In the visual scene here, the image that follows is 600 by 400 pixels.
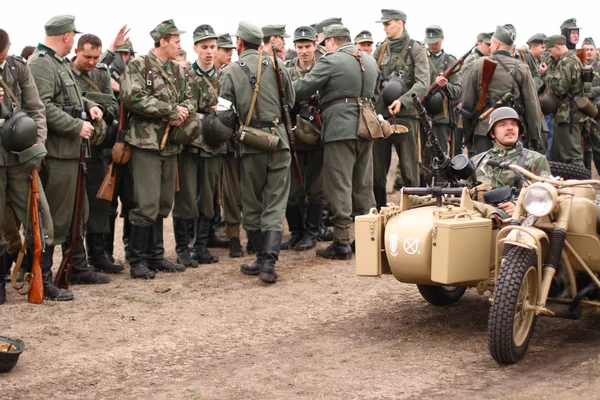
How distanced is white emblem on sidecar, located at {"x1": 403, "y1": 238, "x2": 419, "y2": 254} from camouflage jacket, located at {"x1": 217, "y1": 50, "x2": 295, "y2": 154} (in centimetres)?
273

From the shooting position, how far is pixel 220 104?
26.9ft

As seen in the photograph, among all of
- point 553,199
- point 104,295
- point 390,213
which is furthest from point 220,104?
point 553,199

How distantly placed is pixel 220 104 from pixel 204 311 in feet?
6.53

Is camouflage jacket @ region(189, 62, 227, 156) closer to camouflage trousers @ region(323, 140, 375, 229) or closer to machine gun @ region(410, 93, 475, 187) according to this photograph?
camouflage trousers @ region(323, 140, 375, 229)

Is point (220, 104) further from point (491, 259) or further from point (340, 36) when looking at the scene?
point (491, 259)

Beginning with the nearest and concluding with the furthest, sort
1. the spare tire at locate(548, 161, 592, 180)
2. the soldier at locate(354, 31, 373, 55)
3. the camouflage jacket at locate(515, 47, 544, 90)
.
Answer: the spare tire at locate(548, 161, 592, 180) < the soldier at locate(354, 31, 373, 55) < the camouflage jacket at locate(515, 47, 544, 90)

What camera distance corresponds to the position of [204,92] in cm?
898

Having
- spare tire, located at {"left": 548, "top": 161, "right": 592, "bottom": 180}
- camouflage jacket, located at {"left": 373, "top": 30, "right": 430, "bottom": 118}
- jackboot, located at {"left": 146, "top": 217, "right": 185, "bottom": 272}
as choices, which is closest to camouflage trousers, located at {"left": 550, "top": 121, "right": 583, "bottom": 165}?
camouflage jacket, located at {"left": 373, "top": 30, "right": 430, "bottom": 118}

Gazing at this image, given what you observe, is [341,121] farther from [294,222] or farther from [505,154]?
[505,154]

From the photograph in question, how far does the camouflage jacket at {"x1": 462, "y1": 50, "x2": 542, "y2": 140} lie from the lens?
975 cm

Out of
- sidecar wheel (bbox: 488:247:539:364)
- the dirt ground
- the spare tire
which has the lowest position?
the dirt ground

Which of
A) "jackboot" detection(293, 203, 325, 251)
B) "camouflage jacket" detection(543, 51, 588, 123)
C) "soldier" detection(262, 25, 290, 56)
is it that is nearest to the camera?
"jackboot" detection(293, 203, 325, 251)

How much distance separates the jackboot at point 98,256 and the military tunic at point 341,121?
2180 mm

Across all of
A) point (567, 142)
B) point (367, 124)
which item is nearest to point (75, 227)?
point (367, 124)
